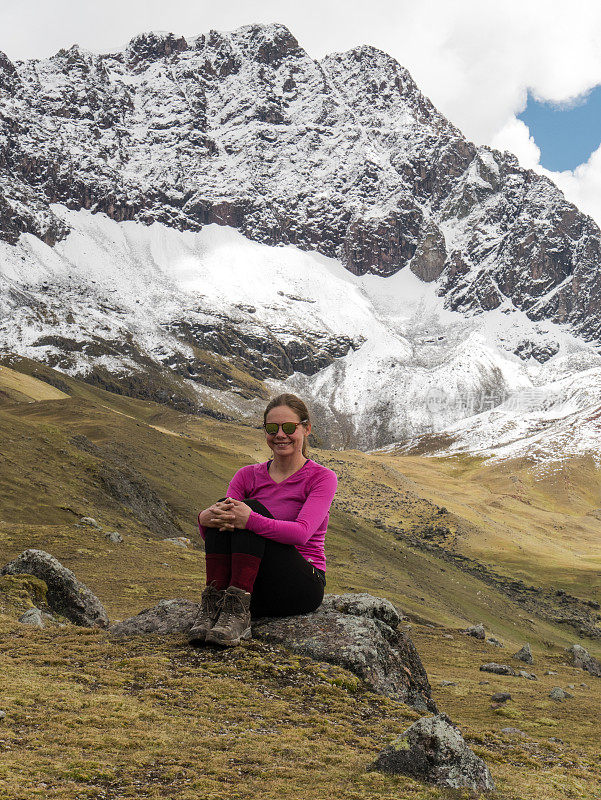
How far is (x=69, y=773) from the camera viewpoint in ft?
25.6

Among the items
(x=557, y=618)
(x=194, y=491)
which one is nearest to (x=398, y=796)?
(x=194, y=491)

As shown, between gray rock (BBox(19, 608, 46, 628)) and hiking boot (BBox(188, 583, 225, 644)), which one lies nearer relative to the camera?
hiking boot (BBox(188, 583, 225, 644))

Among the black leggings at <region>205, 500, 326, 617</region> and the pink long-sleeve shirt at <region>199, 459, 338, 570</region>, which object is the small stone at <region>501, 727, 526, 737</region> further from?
the pink long-sleeve shirt at <region>199, 459, 338, 570</region>

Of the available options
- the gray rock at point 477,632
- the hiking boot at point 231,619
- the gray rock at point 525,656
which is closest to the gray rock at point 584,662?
the gray rock at point 477,632

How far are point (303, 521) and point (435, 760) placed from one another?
182 inches

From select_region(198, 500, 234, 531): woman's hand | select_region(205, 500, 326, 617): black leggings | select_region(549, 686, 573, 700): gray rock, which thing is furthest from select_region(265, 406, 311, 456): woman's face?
select_region(549, 686, 573, 700): gray rock

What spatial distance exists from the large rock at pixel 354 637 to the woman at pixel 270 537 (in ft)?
1.56

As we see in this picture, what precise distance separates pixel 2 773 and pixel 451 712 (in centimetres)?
1484

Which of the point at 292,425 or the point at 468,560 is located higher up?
the point at 292,425

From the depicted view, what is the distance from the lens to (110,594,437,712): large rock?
42.2 ft

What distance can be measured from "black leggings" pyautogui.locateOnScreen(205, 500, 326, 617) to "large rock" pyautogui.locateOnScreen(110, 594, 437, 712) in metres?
0.38

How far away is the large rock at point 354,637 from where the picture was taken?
12.9 metres

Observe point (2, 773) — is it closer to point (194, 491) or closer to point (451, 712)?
point (451, 712)

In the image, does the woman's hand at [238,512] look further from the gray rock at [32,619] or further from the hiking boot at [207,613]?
the gray rock at [32,619]
